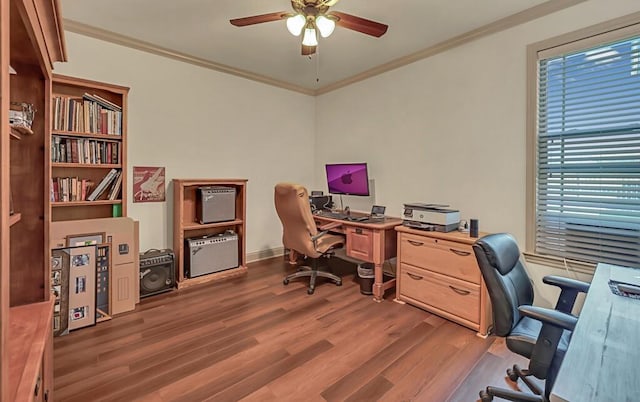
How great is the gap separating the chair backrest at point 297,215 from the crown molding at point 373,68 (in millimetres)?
1796

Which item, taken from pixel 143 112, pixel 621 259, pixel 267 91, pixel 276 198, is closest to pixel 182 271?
pixel 276 198

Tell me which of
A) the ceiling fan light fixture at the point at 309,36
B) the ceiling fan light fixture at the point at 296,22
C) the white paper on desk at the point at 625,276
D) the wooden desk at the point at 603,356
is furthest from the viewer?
the ceiling fan light fixture at the point at 309,36

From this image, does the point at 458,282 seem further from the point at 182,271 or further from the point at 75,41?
the point at 75,41

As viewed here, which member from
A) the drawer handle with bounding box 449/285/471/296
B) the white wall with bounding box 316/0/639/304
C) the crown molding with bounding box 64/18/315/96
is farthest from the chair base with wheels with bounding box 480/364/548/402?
the crown molding with bounding box 64/18/315/96

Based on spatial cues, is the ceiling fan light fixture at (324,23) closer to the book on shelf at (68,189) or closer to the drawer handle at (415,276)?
the drawer handle at (415,276)

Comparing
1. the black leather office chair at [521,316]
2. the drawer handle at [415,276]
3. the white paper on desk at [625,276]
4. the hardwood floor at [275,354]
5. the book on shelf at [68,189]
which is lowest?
the hardwood floor at [275,354]

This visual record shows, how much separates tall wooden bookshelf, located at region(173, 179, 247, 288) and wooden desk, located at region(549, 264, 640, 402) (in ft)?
10.3

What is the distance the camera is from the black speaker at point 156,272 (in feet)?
9.29

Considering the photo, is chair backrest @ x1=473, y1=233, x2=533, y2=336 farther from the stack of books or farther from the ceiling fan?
the stack of books

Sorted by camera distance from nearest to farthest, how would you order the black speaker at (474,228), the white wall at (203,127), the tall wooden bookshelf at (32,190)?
the tall wooden bookshelf at (32,190), the black speaker at (474,228), the white wall at (203,127)

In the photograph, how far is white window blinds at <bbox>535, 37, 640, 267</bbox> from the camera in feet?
6.43

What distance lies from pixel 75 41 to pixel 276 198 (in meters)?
2.32

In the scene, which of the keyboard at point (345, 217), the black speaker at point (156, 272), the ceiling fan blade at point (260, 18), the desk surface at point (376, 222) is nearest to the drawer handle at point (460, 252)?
the desk surface at point (376, 222)

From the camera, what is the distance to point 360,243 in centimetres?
302
